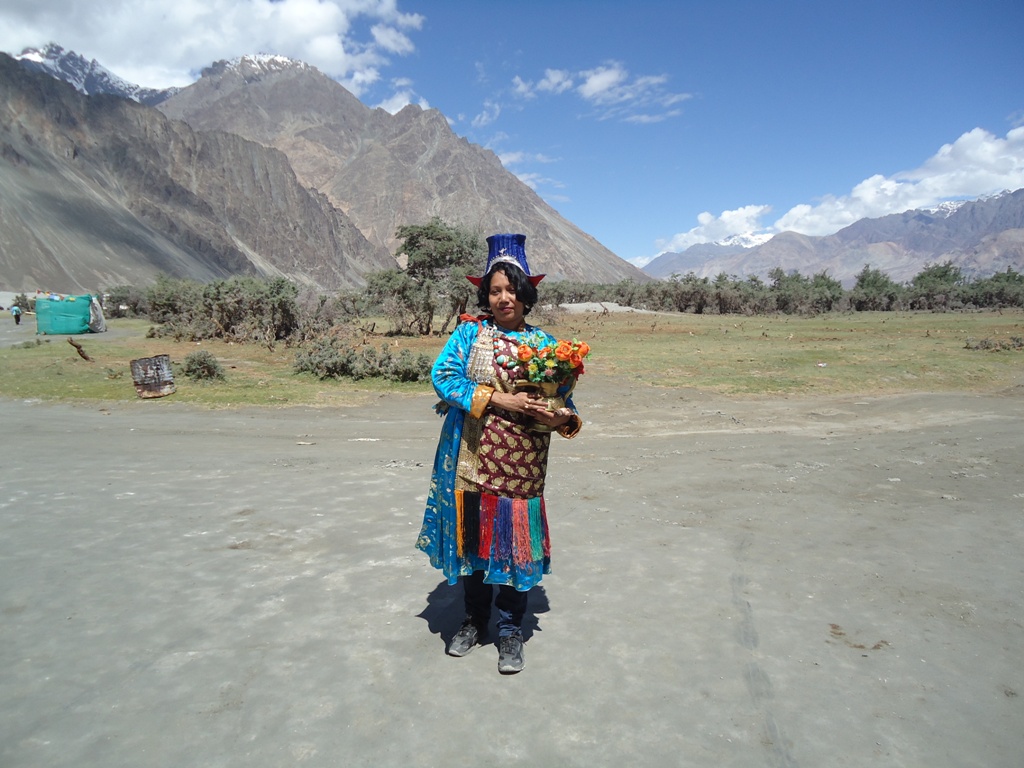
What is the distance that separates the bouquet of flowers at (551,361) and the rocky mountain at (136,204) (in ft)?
211

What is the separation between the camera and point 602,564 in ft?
13.8

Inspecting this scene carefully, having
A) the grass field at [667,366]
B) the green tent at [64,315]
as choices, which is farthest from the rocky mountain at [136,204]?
the grass field at [667,366]

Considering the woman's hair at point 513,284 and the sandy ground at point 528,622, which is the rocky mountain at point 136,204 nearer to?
the sandy ground at point 528,622

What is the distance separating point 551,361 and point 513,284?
486 millimetres

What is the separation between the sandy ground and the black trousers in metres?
0.18

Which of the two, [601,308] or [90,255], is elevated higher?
→ [90,255]

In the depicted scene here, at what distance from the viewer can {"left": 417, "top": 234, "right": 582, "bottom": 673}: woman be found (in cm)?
312

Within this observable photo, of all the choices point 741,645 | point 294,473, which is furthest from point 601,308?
point 741,645

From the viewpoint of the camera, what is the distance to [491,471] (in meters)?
3.15

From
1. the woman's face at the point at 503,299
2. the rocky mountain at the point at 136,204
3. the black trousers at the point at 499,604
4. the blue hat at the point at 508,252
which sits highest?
the rocky mountain at the point at 136,204

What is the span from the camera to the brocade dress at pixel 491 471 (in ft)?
10.3

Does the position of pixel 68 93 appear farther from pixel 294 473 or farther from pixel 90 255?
pixel 294 473

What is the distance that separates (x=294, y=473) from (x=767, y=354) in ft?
51.1

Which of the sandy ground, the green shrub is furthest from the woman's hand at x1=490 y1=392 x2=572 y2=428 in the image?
the green shrub
